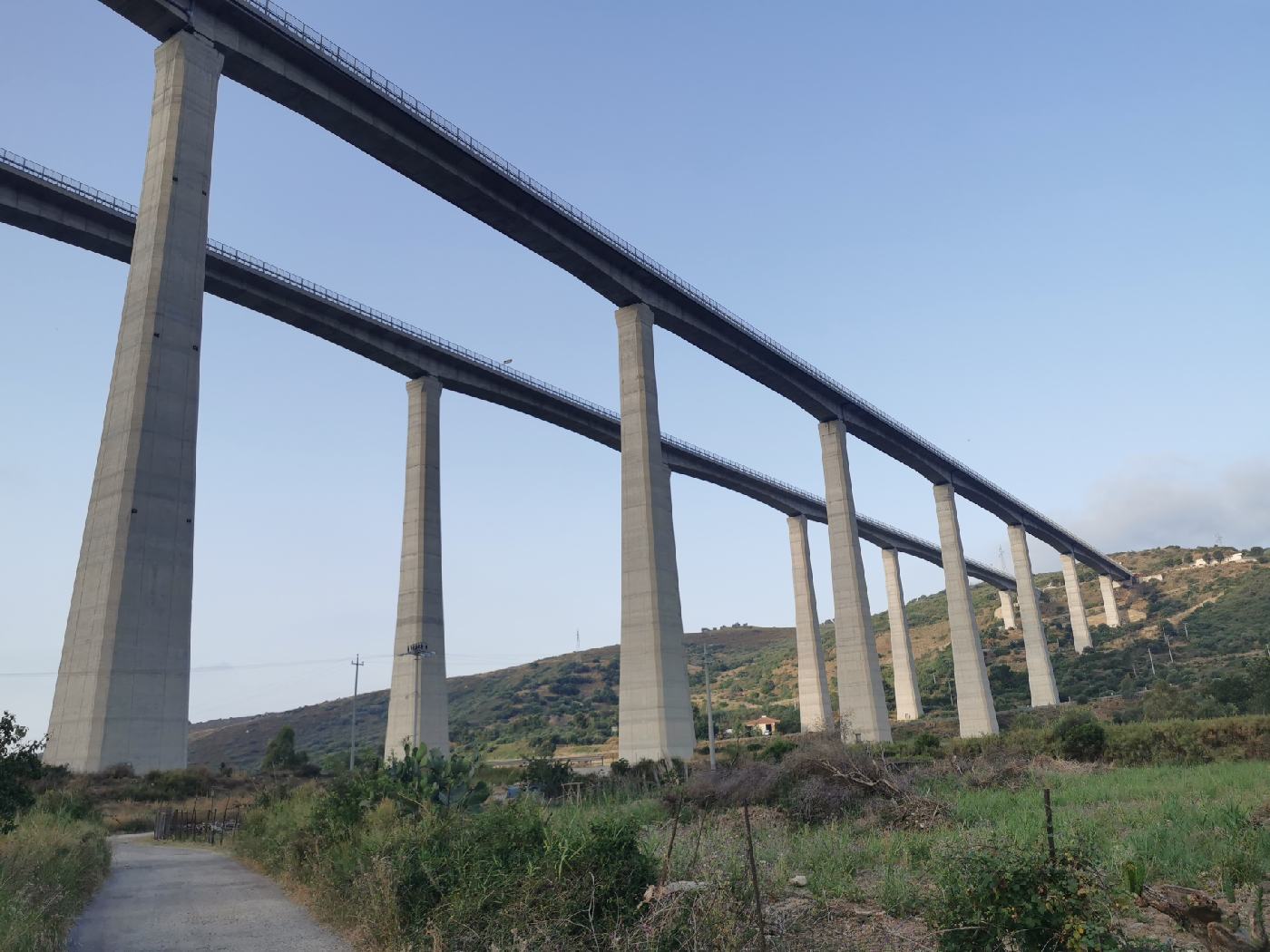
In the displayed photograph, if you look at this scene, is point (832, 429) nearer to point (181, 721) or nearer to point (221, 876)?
point (181, 721)

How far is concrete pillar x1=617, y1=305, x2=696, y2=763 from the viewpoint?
140 ft

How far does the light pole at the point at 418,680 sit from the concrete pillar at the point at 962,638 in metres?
39.7

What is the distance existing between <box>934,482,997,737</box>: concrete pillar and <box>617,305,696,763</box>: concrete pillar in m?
30.7

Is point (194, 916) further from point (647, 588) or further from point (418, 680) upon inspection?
point (418, 680)

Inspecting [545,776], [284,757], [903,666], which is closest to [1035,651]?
[903,666]

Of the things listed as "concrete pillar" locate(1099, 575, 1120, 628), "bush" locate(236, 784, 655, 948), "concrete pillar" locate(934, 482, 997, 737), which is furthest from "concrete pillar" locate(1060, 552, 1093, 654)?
"bush" locate(236, 784, 655, 948)

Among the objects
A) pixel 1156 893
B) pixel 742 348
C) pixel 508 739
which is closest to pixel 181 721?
pixel 1156 893

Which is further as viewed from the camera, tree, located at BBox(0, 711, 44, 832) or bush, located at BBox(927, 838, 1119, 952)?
tree, located at BBox(0, 711, 44, 832)

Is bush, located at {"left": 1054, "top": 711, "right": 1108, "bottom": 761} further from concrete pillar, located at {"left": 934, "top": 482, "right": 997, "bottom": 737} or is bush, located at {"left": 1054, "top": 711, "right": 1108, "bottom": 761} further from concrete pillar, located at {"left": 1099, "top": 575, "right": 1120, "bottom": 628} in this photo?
concrete pillar, located at {"left": 1099, "top": 575, "right": 1120, "bottom": 628}

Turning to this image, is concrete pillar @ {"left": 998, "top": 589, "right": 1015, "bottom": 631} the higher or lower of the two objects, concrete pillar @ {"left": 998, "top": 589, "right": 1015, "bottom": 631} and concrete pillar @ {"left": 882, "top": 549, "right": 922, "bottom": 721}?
the higher

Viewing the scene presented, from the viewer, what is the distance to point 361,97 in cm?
3769

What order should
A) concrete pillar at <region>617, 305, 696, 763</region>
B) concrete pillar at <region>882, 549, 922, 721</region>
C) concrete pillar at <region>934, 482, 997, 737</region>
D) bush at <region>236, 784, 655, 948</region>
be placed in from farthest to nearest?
concrete pillar at <region>882, 549, 922, 721</region>, concrete pillar at <region>934, 482, 997, 737</region>, concrete pillar at <region>617, 305, 696, 763</region>, bush at <region>236, 784, 655, 948</region>

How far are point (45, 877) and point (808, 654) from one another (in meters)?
69.5

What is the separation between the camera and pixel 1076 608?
107 metres
